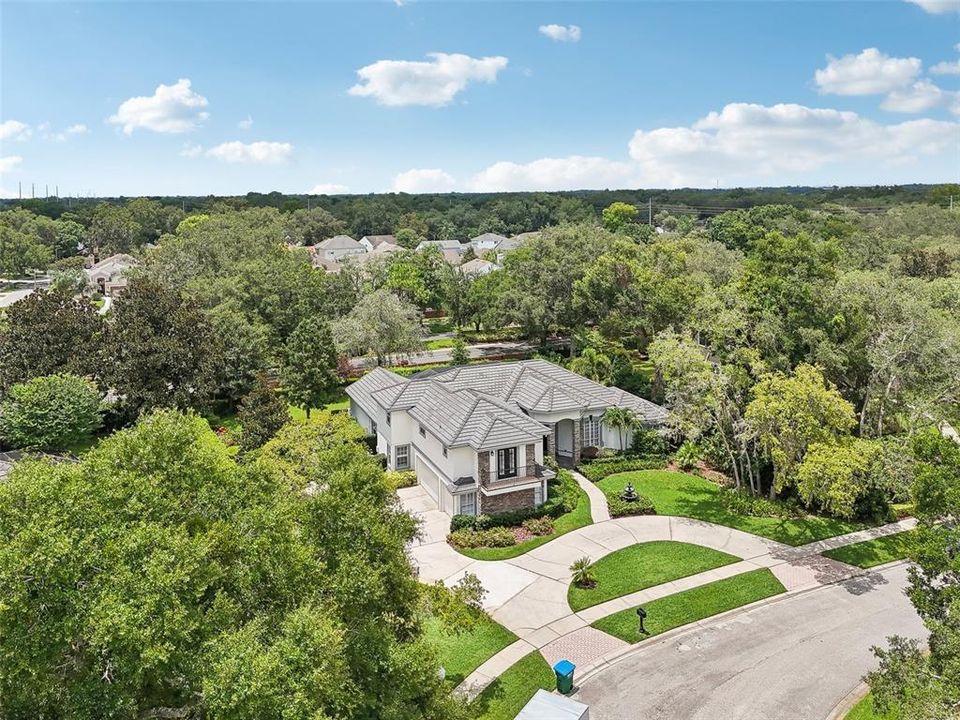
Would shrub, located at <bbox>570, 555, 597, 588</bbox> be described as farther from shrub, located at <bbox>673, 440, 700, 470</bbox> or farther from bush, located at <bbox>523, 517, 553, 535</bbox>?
shrub, located at <bbox>673, 440, 700, 470</bbox>

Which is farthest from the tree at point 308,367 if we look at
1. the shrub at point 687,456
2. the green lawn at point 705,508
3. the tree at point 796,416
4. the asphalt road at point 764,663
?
the asphalt road at point 764,663

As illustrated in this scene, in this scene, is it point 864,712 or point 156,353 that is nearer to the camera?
point 864,712

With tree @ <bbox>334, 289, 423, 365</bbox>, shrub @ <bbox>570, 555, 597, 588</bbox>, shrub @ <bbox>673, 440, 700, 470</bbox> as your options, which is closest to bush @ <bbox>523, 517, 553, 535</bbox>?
shrub @ <bbox>570, 555, 597, 588</bbox>

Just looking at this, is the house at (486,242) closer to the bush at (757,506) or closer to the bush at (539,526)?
the bush at (757,506)

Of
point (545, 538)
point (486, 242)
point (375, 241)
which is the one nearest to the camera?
point (545, 538)

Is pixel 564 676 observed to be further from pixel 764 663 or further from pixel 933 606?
pixel 933 606

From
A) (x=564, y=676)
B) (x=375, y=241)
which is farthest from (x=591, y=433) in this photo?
(x=375, y=241)
